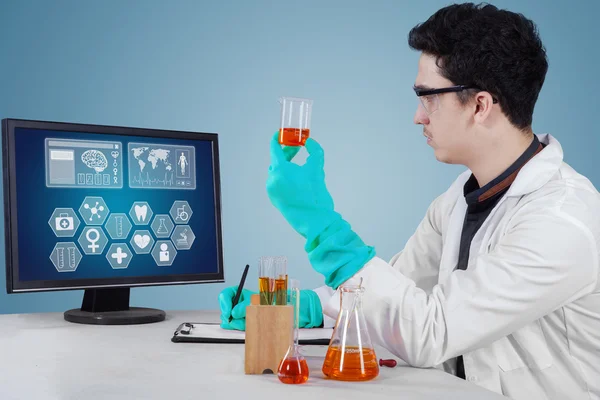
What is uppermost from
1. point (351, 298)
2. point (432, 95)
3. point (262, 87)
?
point (262, 87)

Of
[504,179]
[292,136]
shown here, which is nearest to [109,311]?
[292,136]

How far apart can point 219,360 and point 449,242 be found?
0.64 m

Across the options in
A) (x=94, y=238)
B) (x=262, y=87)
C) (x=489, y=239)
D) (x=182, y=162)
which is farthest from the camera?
(x=262, y=87)

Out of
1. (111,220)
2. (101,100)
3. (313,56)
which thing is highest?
(313,56)

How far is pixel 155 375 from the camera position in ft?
4.16

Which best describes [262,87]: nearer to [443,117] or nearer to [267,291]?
[443,117]

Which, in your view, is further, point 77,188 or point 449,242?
point 77,188

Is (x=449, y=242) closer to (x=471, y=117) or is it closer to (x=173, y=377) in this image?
(x=471, y=117)

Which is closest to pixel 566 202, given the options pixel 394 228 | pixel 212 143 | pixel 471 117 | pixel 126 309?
pixel 471 117

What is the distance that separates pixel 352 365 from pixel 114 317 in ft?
2.68

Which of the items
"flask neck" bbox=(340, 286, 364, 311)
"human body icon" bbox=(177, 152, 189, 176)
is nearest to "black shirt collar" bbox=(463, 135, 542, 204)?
"flask neck" bbox=(340, 286, 364, 311)

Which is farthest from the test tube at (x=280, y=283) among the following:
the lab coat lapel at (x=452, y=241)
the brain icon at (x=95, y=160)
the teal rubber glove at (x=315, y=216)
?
the brain icon at (x=95, y=160)

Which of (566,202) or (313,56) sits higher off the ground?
(313,56)

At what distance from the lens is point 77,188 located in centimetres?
188
